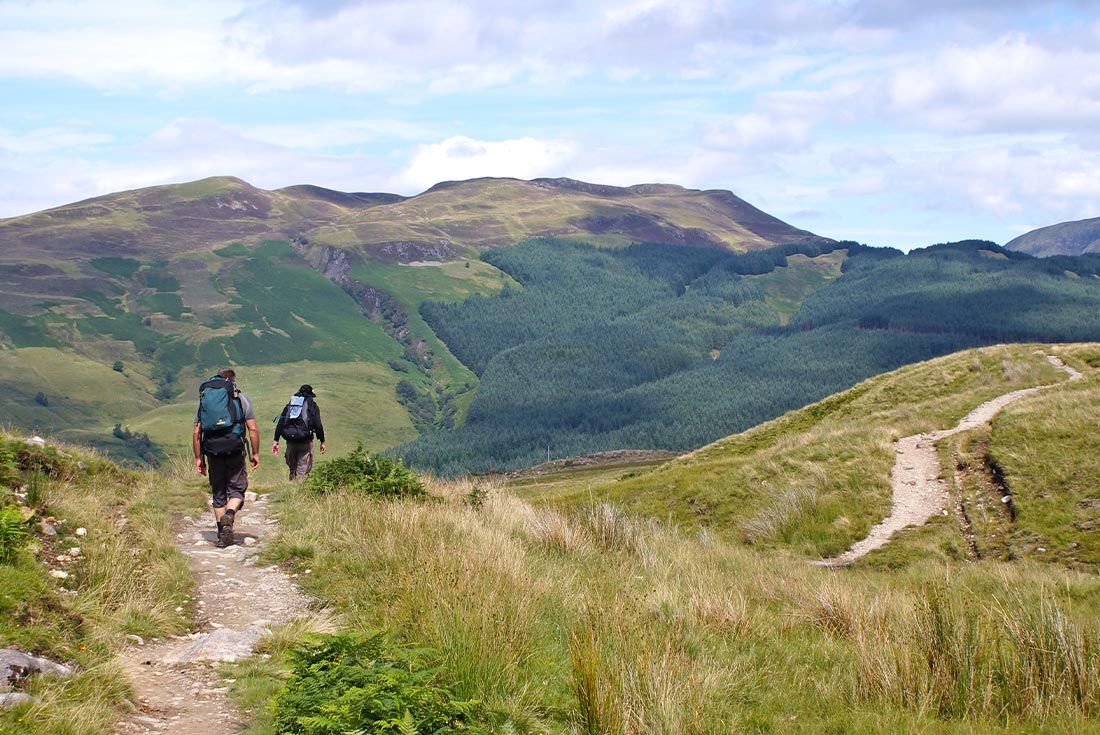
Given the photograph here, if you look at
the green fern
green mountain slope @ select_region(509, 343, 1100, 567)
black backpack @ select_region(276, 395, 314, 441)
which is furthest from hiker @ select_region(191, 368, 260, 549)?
green mountain slope @ select_region(509, 343, 1100, 567)

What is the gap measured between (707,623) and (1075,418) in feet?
65.5

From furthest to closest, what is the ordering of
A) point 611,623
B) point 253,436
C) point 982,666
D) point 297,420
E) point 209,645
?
point 297,420
point 253,436
point 209,645
point 611,623
point 982,666

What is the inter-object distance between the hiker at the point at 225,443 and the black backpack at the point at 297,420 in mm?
4943

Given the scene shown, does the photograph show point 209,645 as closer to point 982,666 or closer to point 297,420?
point 982,666

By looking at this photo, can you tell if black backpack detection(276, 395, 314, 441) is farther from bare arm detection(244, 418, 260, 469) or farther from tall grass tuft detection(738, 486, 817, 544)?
tall grass tuft detection(738, 486, 817, 544)

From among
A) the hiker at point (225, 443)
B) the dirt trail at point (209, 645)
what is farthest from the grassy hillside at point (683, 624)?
the hiker at point (225, 443)

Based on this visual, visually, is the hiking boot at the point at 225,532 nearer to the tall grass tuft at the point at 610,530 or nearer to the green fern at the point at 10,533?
the green fern at the point at 10,533

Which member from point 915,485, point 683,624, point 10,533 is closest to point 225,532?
point 10,533

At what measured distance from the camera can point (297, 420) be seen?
17500 millimetres

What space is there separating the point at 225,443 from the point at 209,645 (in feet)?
17.7

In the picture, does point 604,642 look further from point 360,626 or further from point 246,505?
point 246,505

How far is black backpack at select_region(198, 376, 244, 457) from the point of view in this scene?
39.5 feet

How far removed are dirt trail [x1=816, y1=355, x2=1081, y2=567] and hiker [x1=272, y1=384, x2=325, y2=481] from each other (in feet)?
35.9

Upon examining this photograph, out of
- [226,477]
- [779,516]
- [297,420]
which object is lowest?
[779,516]
